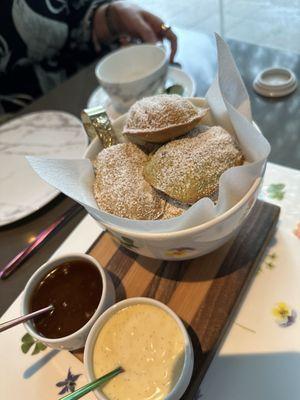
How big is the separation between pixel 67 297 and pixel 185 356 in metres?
0.21

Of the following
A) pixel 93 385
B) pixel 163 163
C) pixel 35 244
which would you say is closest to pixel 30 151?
pixel 35 244

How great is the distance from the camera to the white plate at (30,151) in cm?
85

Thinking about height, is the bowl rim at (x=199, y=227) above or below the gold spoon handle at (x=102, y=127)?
below

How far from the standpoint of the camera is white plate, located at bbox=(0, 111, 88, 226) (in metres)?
0.85

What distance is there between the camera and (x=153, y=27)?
130 centimetres

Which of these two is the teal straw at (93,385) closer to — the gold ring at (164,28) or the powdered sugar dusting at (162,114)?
the powdered sugar dusting at (162,114)

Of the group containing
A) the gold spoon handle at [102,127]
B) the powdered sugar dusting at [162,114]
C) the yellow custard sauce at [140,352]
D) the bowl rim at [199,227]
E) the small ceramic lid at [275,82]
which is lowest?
the small ceramic lid at [275,82]

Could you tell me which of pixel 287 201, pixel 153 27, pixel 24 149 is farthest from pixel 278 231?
pixel 153 27

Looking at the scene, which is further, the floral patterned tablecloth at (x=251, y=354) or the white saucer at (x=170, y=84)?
the white saucer at (x=170, y=84)

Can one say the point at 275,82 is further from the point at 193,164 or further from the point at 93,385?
the point at 93,385

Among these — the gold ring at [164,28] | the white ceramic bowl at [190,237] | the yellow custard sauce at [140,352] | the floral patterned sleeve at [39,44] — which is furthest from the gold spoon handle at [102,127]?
the floral patterned sleeve at [39,44]

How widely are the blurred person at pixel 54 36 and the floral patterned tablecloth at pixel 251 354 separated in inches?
35.9

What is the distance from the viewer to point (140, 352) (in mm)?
500

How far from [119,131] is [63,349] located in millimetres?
370
